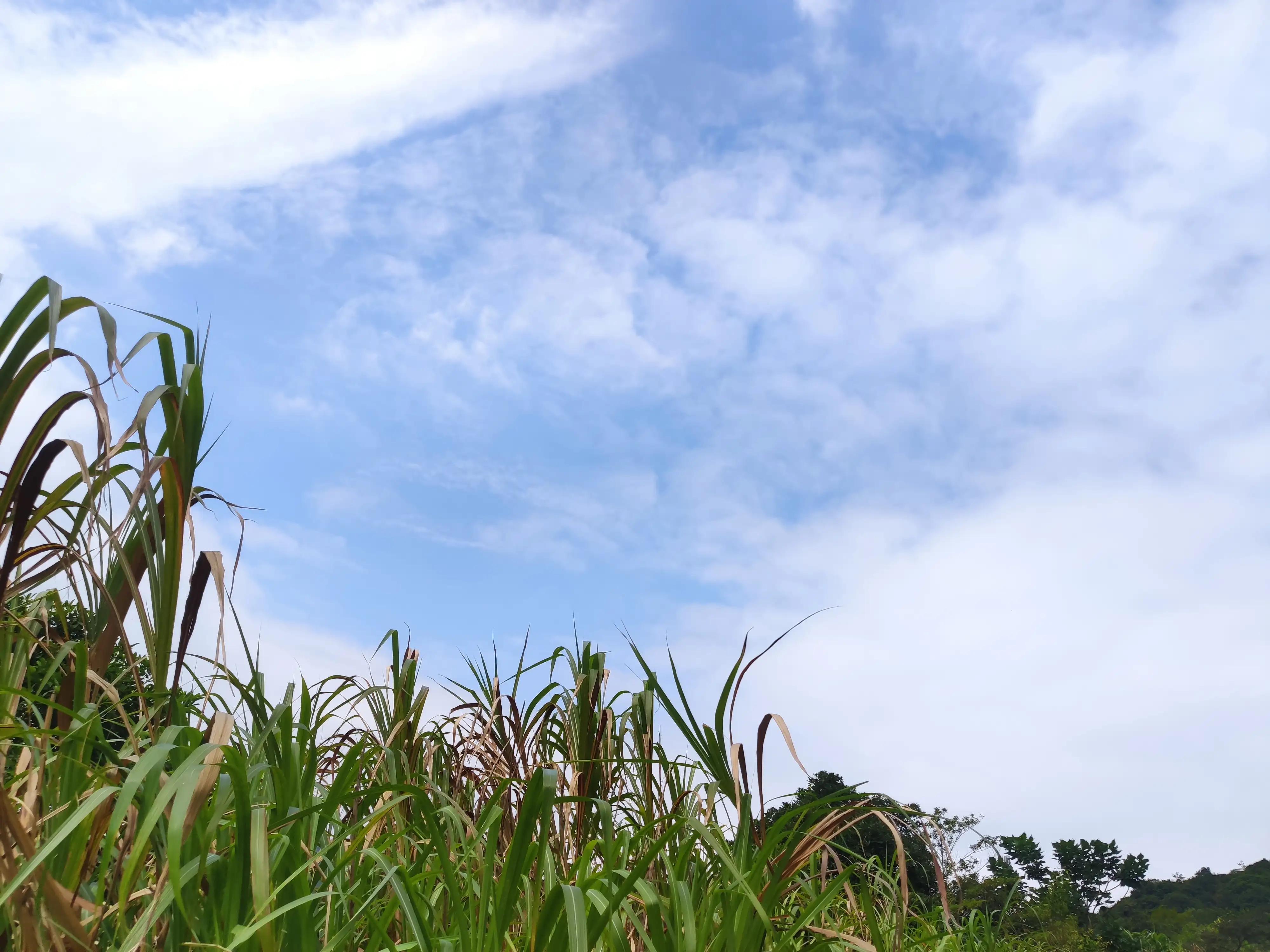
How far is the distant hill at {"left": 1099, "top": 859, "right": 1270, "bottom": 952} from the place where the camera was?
29531mm

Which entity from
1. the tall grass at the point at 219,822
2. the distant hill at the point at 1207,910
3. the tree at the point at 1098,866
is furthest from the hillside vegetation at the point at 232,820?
the tree at the point at 1098,866


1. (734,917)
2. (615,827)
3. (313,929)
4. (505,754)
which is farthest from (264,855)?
(505,754)

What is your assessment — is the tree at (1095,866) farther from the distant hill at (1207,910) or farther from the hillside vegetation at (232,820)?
the hillside vegetation at (232,820)

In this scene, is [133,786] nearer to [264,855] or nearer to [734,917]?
[264,855]

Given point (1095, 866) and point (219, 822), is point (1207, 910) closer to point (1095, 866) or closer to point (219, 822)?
point (1095, 866)

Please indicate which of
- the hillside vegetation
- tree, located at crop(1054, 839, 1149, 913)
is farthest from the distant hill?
the hillside vegetation

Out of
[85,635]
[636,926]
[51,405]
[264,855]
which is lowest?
[636,926]

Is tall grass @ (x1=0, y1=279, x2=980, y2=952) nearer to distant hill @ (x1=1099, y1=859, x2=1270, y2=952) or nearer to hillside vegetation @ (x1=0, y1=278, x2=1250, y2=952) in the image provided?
hillside vegetation @ (x1=0, y1=278, x2=1250, y2=952)

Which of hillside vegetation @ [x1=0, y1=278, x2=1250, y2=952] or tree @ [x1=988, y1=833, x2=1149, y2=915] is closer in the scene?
hillside vegetation @ [x1=0, y1=278, x2=1250, y2=952]

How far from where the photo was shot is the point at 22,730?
1471 millimetres

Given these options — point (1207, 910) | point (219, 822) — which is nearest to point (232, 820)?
point (219, 822)

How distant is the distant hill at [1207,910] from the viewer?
29.5 m

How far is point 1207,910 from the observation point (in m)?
34.8

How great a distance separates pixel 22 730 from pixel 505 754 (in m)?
2.08
